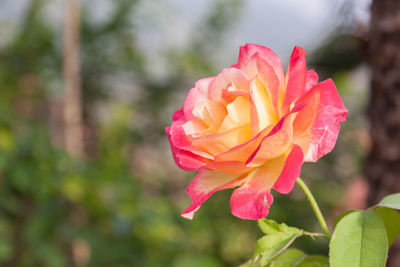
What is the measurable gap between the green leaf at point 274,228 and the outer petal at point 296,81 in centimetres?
7

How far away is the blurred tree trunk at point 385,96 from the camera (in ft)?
2.66

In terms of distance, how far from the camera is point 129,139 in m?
2.69

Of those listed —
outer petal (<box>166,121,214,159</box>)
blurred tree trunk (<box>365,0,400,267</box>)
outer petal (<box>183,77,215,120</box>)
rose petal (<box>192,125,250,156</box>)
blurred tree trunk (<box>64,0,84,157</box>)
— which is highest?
blurred tree trunk (<box>64,0,84,157</box>)

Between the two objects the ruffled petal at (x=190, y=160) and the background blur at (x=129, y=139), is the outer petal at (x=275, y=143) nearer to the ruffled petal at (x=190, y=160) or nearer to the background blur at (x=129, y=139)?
the ruffled petal at (x=190, y=160)

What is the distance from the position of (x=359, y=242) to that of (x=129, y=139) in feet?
8.25

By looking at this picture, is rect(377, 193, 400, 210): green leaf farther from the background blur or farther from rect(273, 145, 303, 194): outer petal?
the background blur

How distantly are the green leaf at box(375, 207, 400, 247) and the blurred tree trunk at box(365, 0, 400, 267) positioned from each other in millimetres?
587

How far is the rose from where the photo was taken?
0.24 metres

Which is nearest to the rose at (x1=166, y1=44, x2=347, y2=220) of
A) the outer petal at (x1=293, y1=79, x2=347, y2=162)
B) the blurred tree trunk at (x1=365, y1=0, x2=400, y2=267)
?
the outer petal at (x1=293, y1=79, x2=347, y2=162)

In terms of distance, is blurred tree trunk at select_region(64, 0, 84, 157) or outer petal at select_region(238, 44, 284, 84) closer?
outer petal at select_region(238, 44, 284, 84)

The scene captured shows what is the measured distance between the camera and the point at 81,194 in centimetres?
150

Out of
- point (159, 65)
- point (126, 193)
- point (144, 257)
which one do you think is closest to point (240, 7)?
point (159, 65)

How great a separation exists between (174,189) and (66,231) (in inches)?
56.4

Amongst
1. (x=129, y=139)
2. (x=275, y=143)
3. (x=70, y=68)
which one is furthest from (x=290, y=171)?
(x=129, y=139)
